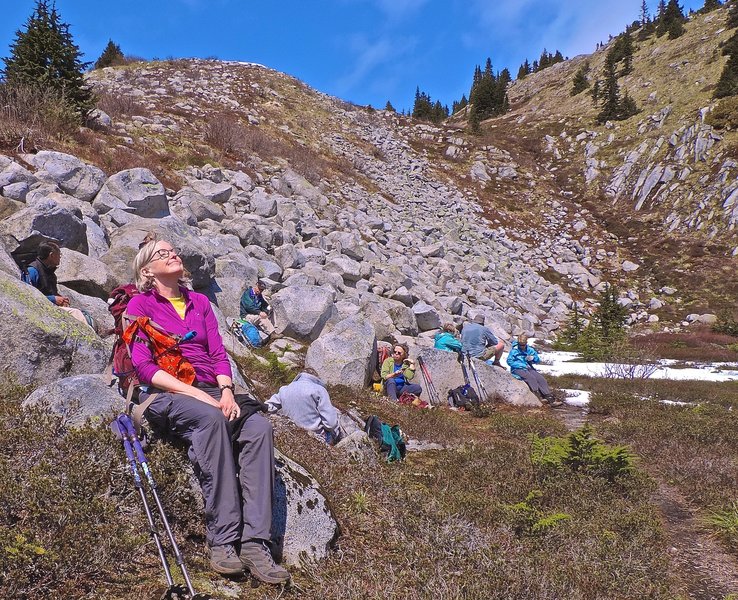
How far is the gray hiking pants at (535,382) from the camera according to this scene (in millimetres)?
12547

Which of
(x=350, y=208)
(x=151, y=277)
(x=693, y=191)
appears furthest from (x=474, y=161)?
(x=151, y=277)

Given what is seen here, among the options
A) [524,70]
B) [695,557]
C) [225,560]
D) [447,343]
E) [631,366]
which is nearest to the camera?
[225,560]

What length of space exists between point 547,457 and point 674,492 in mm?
1764

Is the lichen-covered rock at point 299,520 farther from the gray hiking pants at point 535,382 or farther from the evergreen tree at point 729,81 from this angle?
the evergreen tree at point 729,81

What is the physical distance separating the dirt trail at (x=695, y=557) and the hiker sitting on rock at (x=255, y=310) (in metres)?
9.00

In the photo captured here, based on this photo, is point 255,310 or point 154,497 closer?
point 154,497

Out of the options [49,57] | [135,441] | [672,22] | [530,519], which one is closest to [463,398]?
[530,519]

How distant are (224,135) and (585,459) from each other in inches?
940

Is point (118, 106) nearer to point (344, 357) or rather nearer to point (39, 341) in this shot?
point (344, 357)

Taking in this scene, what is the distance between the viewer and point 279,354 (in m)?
11.3

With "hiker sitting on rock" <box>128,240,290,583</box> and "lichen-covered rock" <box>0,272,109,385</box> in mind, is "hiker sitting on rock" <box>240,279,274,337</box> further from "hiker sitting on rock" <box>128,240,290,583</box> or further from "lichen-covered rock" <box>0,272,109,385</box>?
"hiker sitting on rock" <box>128,240,290,583</box>

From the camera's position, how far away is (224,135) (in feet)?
82.5

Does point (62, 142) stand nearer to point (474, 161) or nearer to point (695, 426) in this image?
point (695, 426)

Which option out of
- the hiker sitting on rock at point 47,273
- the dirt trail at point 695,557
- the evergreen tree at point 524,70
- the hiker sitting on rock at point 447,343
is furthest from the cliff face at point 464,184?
the evergreen tree at point 524,70
